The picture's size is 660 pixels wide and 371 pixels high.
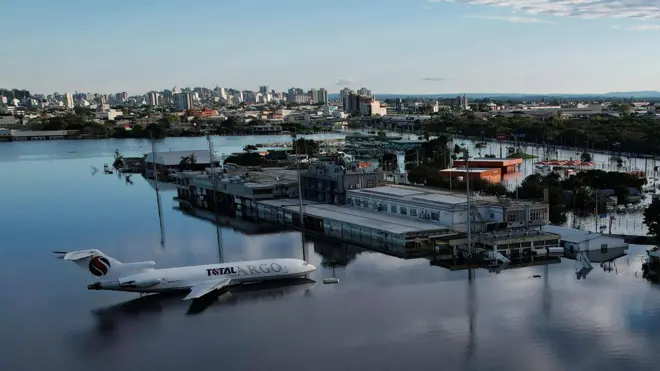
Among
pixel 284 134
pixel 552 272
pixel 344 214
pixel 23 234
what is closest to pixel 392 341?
pixel 552 272

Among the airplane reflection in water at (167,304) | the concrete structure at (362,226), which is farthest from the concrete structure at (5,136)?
the airplane reflection in water at (167,304)

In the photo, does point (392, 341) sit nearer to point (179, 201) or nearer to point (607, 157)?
point (179, 201)

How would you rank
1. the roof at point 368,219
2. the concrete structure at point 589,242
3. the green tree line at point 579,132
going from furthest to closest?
the green tree line at point 579,132 < the roof at point 368,219 < the concrete structure at point 589,242

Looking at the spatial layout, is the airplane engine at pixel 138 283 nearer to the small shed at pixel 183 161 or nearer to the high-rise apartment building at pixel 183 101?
the small shed at pixel 183 161

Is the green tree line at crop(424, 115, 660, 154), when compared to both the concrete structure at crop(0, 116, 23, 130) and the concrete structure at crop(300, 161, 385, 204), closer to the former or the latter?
the concrete structure at crop(300, 161, 385, 204)

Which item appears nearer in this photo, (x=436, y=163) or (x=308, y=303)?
(x=308, y=303)

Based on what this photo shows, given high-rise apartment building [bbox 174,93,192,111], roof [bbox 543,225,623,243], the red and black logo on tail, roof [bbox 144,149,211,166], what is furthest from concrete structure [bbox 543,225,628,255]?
high-rise apartment building [bbox 174,93,192,111]
